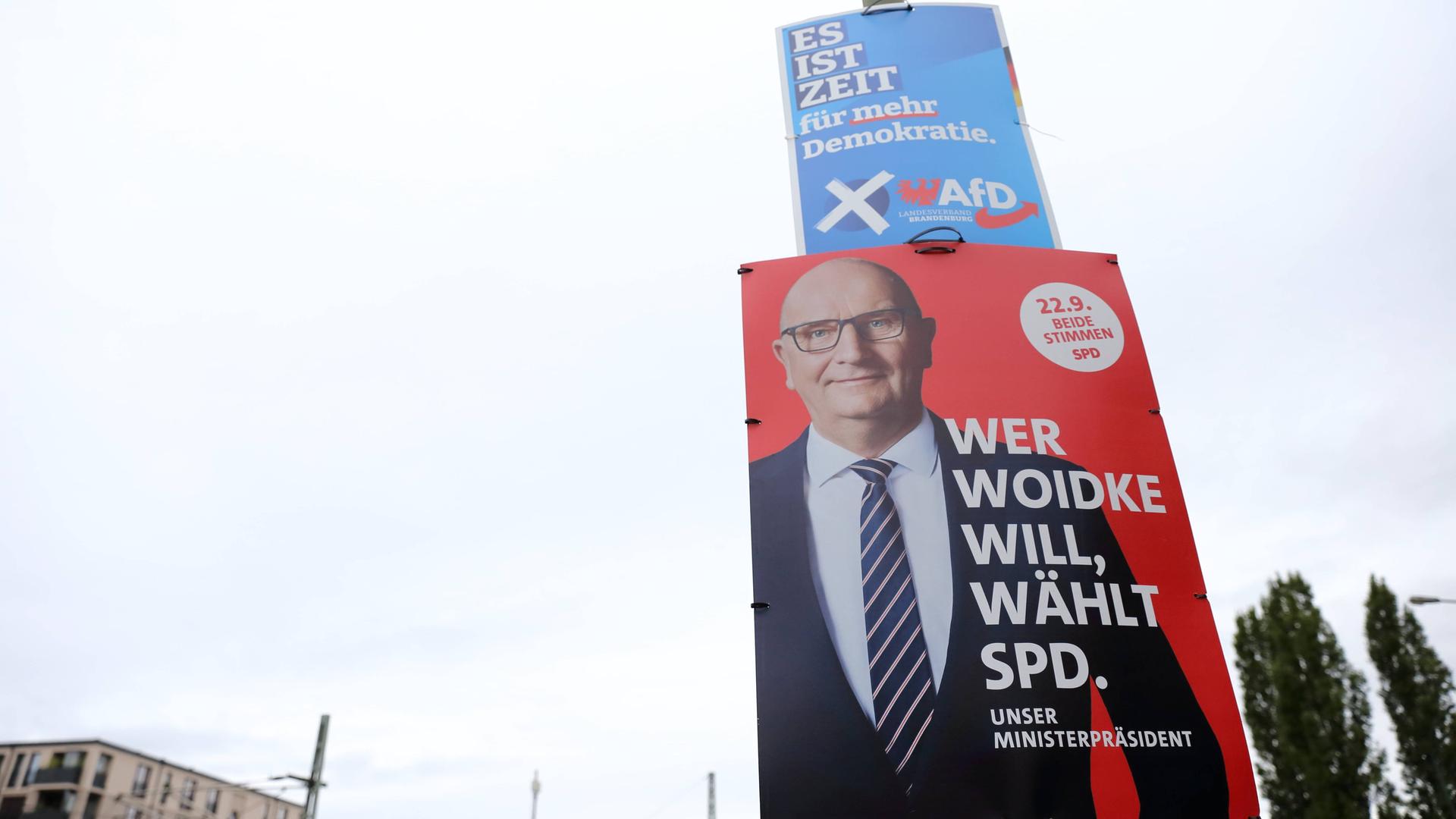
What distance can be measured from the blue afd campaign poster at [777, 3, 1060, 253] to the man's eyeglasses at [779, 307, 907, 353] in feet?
1.58

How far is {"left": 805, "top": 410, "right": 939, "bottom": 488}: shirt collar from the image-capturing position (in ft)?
13.1

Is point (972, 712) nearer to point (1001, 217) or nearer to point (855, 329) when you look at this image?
point (855, 329)

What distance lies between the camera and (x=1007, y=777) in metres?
3.36

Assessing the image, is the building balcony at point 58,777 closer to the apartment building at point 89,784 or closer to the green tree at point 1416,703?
the apartment building at point 89,784

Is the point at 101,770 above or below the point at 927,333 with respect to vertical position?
above

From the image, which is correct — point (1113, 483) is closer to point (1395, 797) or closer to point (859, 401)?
point (859, 401)

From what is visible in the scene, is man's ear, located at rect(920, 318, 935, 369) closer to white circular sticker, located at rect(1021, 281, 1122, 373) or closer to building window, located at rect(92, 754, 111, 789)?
white circular sticker, located at rect(1021, 281, 1122, 373)

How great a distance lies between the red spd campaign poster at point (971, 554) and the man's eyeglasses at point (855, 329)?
0.01m

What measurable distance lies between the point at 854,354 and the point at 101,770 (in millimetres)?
41695

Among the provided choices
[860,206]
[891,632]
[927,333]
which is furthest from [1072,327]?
[891,632]

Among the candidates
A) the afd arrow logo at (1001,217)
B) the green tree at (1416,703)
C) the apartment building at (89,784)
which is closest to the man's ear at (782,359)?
the afd arrow logo at (1001,217)

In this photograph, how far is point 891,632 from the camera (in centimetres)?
364

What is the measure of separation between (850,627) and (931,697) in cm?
40

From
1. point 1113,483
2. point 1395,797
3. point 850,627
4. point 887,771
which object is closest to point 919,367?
point 1113,483
